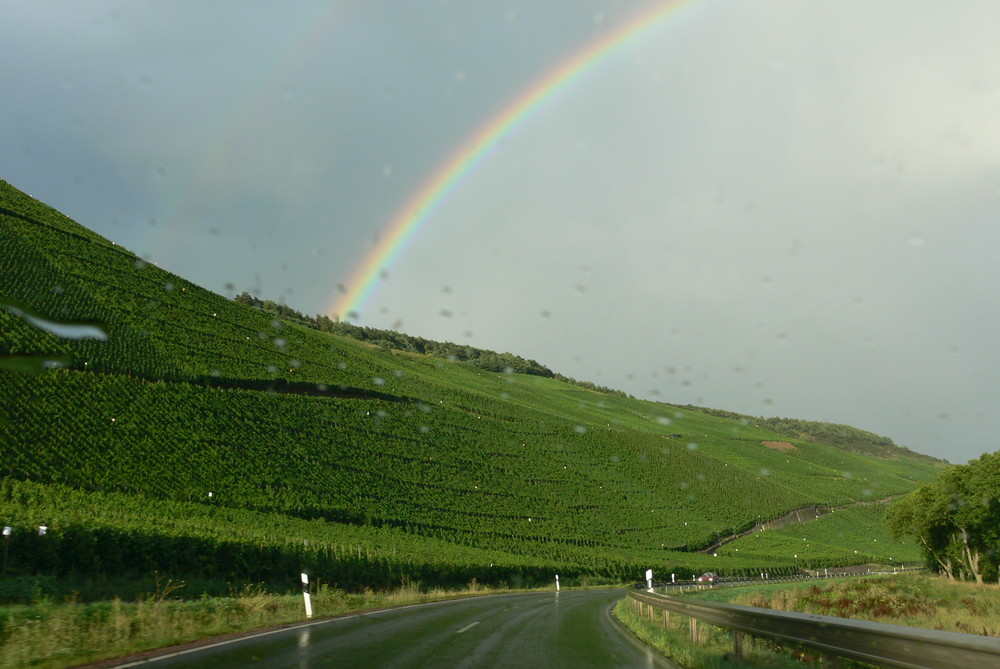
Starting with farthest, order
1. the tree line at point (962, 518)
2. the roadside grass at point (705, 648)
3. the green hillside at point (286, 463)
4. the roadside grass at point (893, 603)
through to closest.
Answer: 1. the tree line at point (962, 518)
2. the green hillside at point (286, 463)
3. the roadside grass at point (893, 603)
4. the roadside grass at point (705, 648)

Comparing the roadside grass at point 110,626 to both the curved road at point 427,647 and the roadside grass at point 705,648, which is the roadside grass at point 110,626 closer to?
the curved road at point 427,647

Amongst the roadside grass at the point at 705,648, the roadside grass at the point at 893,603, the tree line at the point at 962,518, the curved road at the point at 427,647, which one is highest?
the tree line at the point at 962,518

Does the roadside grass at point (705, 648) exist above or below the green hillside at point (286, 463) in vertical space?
below

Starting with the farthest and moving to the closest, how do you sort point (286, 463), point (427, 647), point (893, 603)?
point (286, 463) → point (893, 603) → point (427, 647)

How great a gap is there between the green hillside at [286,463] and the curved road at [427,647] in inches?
592

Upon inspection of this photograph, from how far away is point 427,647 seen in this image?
13562mm

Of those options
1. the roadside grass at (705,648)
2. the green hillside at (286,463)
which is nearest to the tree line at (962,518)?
the green hillside at (286,463)

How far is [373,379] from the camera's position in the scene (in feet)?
368

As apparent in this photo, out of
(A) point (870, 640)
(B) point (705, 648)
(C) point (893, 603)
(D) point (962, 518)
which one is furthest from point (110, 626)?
(D) point (962, 518)

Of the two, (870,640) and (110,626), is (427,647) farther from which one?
(870,640)

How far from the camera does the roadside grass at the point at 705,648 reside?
35.2ft

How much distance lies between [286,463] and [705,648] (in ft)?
215

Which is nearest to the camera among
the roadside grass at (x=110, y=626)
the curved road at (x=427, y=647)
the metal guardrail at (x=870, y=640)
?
the metal guardrail at (x=870, y=640)

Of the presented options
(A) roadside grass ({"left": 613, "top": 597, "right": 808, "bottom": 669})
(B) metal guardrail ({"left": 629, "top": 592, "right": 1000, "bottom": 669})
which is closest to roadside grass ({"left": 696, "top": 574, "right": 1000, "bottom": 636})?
(A) roadside grass ({"left": 613, "top": 597, "right": 808, "bottom": 669})
